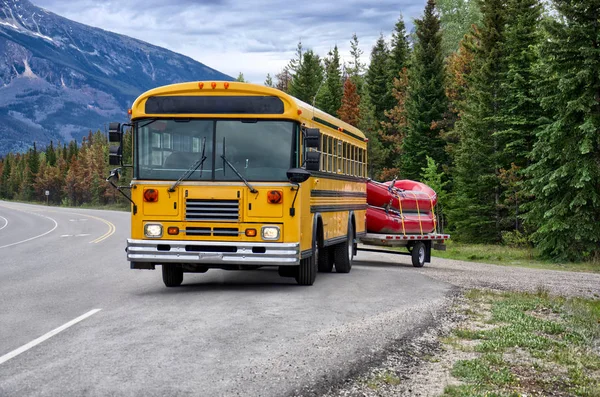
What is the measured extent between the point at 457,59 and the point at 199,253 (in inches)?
1755

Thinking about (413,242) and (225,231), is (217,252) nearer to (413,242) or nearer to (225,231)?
(225,231)

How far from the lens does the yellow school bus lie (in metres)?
12.1

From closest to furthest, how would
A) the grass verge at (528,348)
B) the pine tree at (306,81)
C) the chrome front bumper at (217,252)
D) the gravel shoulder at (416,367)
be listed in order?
the gravel shoulder at (416,367)
the grass verge at (528,348)
the chrome front bumper at (217,252)
the pine tree at (306,81)

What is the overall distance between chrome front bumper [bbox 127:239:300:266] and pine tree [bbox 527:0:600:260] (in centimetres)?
1499

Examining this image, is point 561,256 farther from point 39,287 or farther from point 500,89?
point 39,287

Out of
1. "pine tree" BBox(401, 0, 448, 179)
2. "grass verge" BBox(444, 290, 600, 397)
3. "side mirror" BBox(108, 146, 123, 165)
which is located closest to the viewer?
"grass verge" BBox(444, 290, 600, 397)

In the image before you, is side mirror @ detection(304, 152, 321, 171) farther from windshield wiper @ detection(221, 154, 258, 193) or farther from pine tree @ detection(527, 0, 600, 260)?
pine tree @ detection(527, 0, 600, 260)

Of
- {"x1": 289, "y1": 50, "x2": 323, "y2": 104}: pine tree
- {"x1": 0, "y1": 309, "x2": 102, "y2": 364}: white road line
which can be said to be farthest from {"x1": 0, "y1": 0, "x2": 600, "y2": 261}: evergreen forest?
{"x1": 0, "y1": 309, "x2": 102, "y2": 364}: white road line

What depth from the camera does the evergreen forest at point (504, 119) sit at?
24984mm

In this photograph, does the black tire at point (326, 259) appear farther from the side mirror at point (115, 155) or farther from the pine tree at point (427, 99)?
the pine tree at point (427, 99)

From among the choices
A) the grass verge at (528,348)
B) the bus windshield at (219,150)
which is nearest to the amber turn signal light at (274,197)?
the bus windshield at (219,150)

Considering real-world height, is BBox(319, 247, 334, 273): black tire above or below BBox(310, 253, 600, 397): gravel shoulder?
above

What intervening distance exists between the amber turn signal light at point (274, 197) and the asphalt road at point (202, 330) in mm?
1445

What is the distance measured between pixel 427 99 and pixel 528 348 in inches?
1731
